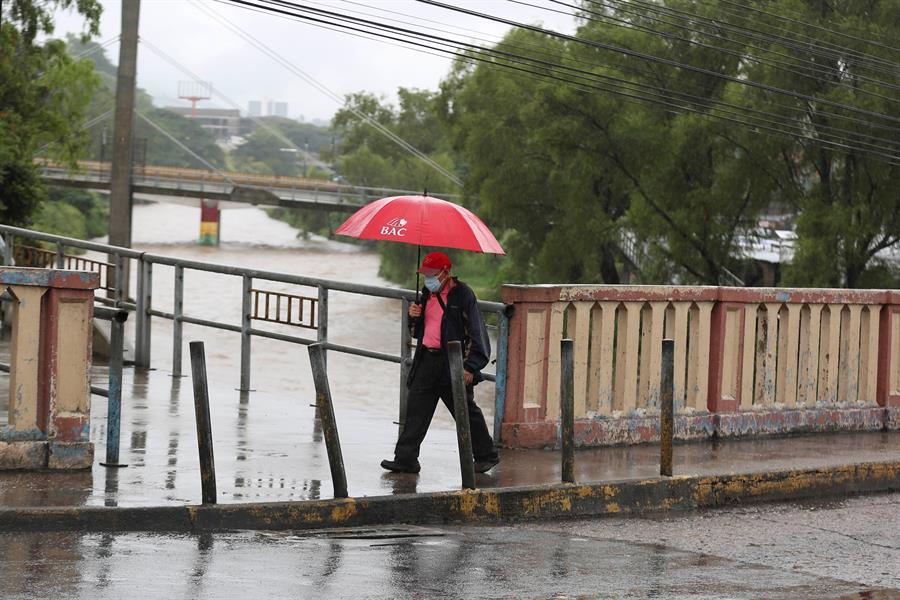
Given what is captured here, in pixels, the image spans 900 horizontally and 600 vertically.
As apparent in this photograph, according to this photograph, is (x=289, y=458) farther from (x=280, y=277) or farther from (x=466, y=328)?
(x=280, y=277)

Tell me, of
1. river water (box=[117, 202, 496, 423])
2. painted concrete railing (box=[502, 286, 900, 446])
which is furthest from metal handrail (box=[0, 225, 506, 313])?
river water (box=[117, 202, 496, 423])

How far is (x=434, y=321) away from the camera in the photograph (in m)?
9.31

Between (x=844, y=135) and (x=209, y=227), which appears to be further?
(x=209, y=227)

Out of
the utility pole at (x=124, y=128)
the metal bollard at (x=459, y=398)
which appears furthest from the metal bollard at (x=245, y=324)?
the utility pole at (x=124, y=128)

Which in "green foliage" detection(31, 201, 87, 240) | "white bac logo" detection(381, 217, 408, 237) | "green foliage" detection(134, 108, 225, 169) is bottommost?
"white bac logo" detection(381, 217, 408, 237)

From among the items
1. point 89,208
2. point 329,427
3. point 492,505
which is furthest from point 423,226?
point 89,208

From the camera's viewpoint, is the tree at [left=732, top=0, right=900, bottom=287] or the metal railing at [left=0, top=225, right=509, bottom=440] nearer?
the metal railing at [left=0, top=225, right=509, bottom=440]

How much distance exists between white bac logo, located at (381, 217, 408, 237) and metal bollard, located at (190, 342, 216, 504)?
168 centimetres

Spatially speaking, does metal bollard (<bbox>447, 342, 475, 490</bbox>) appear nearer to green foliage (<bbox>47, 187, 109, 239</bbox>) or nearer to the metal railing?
the metal railing

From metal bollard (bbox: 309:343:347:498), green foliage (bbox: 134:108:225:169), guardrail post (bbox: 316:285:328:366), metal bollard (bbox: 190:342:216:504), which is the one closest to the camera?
metal bollard (bbox: 190:342:216:504)

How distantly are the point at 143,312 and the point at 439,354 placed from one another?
18.8 feet

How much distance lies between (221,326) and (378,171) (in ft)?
258

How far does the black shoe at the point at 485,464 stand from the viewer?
9312mm

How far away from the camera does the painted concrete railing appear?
10.4 metres
